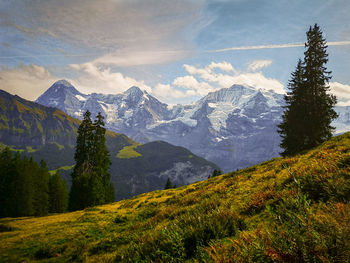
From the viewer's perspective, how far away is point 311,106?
98.5ft

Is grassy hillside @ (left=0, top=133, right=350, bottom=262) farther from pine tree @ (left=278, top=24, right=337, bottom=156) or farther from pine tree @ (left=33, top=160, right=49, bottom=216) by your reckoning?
pine tree @ (left=33, top=160, right=49, bottom=216)

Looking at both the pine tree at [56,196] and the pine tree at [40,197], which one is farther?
the pine tree at [56,196]

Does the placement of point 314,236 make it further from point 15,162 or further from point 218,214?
point 15,162

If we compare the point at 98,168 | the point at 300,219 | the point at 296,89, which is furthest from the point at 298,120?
the point at 98,168

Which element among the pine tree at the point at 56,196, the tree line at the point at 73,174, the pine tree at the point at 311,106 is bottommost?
the pine tree at the point at 56,196

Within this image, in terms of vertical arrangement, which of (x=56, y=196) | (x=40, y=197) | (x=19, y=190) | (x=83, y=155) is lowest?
(x=56, y=196)

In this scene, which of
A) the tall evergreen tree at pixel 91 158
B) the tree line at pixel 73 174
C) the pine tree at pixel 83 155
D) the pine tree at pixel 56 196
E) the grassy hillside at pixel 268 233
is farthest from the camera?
the pine tree at pixel 56 196

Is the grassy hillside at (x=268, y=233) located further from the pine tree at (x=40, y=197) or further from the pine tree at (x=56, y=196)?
the pine tree at (x=56, y=196)

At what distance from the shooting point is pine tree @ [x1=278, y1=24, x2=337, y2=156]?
97.1 feet

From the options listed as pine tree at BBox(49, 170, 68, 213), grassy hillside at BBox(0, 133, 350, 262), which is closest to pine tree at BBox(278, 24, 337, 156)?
grassy hillside at BBox(0, 133, 350, 262)

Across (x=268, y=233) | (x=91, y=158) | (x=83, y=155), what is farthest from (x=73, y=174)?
(x=268, y=233)

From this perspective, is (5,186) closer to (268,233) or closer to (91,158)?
(91,158)

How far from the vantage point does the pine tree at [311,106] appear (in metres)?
29.6

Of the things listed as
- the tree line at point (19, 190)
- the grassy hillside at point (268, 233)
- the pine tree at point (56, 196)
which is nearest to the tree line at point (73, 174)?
the tree line at point (19, 190)
